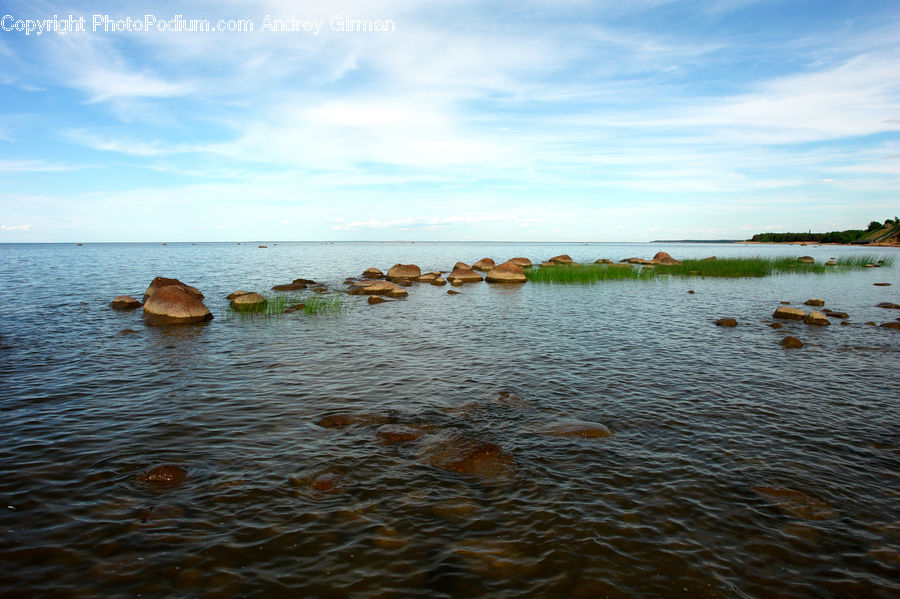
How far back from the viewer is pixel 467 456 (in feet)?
27.3

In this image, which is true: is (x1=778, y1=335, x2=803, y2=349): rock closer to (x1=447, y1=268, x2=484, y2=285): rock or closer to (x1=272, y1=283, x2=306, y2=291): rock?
(x1=447, y1=268, x2=484, y2=285): rock

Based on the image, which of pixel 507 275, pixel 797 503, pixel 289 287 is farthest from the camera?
pixel 507 275

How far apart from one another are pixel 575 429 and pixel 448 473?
3.28 m

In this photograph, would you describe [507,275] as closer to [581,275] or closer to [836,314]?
[581,275]

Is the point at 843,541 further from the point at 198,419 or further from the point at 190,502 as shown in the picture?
the point at 198,419

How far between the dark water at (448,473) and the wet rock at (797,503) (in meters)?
0.04

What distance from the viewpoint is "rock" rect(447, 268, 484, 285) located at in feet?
143

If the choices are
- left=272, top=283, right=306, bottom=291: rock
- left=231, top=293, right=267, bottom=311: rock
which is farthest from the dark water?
left=272, top=283, right=306, bottom=291: rock

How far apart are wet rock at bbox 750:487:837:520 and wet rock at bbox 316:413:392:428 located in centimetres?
721

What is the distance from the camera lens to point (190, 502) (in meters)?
6.87

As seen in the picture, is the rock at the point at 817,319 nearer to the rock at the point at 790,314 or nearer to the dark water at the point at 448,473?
the rock at the point at 790,314

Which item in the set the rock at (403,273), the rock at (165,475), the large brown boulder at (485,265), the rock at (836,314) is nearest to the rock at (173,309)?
the rock at (165,475)

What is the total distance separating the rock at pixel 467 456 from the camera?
317 inches

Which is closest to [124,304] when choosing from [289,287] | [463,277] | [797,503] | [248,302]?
[248,302]
